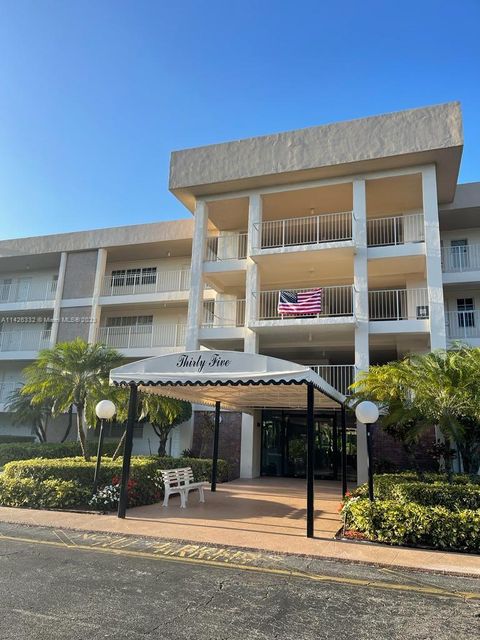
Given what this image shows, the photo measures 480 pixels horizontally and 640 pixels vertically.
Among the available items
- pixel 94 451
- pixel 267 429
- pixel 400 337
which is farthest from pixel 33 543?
pixel 400 337

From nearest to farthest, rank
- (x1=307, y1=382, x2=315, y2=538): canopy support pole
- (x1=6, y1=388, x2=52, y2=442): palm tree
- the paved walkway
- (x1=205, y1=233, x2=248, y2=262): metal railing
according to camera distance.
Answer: the paved walkway
(x1=307, y1=382, x2=315, y2=538): canopy support pole
(x1=6, y1=388, x2=52, y2=442): palm tree
(x1=205, y1=233, x2=248, y2=262): metal railing

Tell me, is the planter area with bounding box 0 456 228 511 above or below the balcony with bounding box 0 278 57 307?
below

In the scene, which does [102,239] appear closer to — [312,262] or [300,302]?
[312,262]

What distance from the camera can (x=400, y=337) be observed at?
18953 mm

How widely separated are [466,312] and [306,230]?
25.1ft

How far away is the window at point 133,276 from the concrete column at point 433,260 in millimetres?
13486

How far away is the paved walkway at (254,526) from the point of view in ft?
23.8

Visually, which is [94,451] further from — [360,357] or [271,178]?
[271,178]

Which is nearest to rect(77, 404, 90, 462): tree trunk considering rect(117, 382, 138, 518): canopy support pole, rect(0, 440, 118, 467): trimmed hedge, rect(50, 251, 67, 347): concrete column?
rect(0, 440, 118, 467): trimmed hedge

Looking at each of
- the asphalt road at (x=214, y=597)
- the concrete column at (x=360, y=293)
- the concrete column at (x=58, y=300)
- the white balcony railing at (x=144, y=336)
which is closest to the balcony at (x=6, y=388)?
the concrete column at (x=58, y=300)

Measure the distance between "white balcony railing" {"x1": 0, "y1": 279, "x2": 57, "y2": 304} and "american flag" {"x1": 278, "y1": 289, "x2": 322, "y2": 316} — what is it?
1445 cm

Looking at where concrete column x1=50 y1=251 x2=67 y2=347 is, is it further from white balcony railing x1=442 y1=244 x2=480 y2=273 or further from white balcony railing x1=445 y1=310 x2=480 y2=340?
white balcony railing x1=442 y1=244 x2=480 y2=273

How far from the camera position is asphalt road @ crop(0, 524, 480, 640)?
4473mm

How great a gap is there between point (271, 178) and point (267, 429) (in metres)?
10.4
